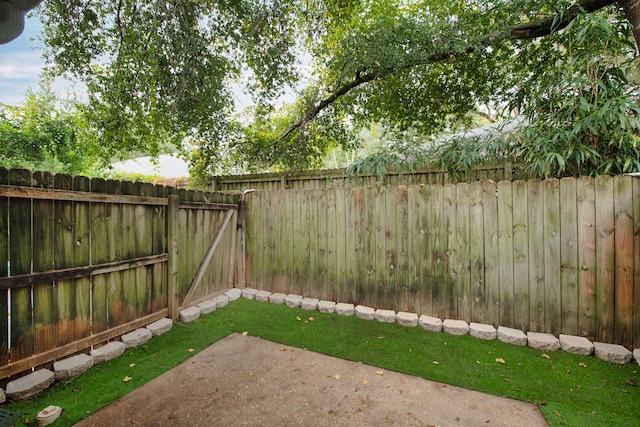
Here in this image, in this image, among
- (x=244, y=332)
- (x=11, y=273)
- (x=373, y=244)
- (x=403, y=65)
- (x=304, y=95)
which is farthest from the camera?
(x=304, y=95)

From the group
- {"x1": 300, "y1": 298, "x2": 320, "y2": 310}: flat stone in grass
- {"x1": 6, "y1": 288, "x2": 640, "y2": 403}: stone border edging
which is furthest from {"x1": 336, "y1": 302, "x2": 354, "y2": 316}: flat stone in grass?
{"x1": 300, "y1": 298, "x2": 320, "y2": 310}: flat stone in grass

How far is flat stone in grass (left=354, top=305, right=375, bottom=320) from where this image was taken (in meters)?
3.08

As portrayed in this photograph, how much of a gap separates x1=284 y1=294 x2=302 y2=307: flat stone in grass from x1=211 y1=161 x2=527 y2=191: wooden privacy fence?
2.01 metres

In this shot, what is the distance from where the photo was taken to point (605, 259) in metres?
2.29

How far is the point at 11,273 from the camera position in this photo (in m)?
1.85

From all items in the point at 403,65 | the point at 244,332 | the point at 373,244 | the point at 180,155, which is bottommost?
the point at 244,332

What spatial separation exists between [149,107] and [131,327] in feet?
9.00

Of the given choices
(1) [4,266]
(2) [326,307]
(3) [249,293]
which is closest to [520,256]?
(2) [326,307]

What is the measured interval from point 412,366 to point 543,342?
118cm

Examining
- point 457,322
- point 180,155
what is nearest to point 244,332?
point 457,322

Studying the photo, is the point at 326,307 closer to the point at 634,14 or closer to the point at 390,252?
the point at 390,252

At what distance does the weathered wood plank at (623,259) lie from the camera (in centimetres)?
221

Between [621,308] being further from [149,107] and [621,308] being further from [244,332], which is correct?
[149,107]

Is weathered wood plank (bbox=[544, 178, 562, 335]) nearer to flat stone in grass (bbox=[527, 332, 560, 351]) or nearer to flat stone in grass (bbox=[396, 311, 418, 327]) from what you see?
flat stone in grass (bbox=[527, 332, 560, 351])
